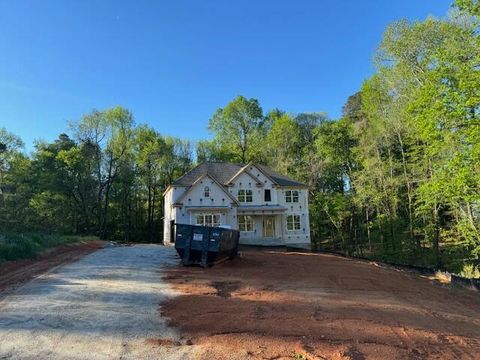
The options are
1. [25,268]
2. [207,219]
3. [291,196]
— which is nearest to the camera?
[25,268]

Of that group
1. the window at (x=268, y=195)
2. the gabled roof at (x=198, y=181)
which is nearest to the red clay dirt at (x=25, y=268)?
the gabled roof at (x=198, y=181)

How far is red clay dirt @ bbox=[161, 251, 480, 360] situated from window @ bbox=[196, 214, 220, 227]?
64.9ft

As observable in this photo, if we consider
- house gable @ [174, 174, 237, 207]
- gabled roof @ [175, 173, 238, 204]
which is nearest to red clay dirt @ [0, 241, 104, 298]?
Result: gabled roof @ [175, 173, 238, 204]

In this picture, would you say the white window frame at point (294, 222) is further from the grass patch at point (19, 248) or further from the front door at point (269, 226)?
the grass patch at point (19, 248)

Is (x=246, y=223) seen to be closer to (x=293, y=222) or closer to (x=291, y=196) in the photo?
(x=293, y=222)

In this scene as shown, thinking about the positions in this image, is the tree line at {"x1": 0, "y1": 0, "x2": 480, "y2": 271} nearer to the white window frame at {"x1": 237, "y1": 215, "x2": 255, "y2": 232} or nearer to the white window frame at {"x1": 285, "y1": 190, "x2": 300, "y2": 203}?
the white window frame at {"x1": 285, "y1": 190, "x2": 300, "y2": 203}

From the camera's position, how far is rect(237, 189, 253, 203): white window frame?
37031 mm

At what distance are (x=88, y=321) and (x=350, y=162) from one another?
42727 millimetres

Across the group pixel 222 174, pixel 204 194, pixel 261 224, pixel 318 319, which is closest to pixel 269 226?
pixel 261 224

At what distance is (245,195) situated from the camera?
37125mm

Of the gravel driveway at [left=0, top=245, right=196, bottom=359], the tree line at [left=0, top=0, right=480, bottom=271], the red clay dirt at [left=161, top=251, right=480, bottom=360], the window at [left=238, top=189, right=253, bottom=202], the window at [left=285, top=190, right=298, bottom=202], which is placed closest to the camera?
the gravel driveway at [left=0, top=245, right=196, bottom=359]

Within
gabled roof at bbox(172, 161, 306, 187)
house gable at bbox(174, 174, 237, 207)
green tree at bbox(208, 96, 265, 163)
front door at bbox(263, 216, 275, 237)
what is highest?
green tree at bbox(208, 96, 265, 163)

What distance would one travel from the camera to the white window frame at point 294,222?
37.6 meters

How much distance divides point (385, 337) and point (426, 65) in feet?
71.7
